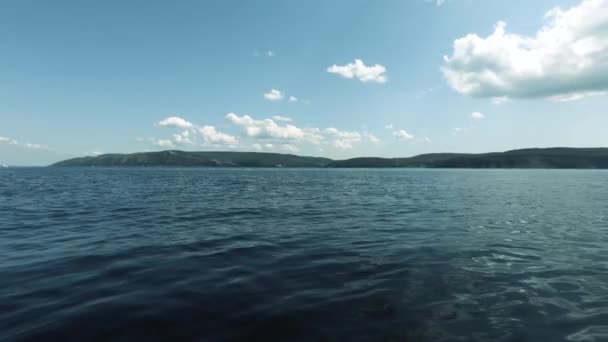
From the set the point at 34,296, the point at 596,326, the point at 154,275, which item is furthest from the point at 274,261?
the point at 596,326

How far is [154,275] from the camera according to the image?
10914 millimetres

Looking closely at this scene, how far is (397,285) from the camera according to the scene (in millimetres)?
9930

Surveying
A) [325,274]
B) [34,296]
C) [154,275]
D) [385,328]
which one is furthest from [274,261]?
[34,296]

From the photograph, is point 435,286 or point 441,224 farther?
point 441,224

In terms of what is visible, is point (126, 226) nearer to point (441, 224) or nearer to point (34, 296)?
point (34, 296)

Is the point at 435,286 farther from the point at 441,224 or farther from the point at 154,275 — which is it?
the point at 441,224

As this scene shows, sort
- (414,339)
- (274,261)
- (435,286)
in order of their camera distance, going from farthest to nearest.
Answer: (274,261) < (435,286) < (414,339)

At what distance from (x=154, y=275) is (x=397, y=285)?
31.0 feet

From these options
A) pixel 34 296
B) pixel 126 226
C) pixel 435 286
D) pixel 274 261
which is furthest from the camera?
pixel 126 226

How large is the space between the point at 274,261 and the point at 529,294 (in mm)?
9631

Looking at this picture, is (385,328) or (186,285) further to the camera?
(186,285)

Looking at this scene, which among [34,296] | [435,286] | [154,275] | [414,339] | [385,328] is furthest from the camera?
[154,275]

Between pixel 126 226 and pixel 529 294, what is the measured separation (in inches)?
915

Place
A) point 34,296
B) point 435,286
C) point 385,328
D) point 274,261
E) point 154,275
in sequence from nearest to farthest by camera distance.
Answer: point 385,328
point 34,296
point 435,286
point 154,275
point 274,261
